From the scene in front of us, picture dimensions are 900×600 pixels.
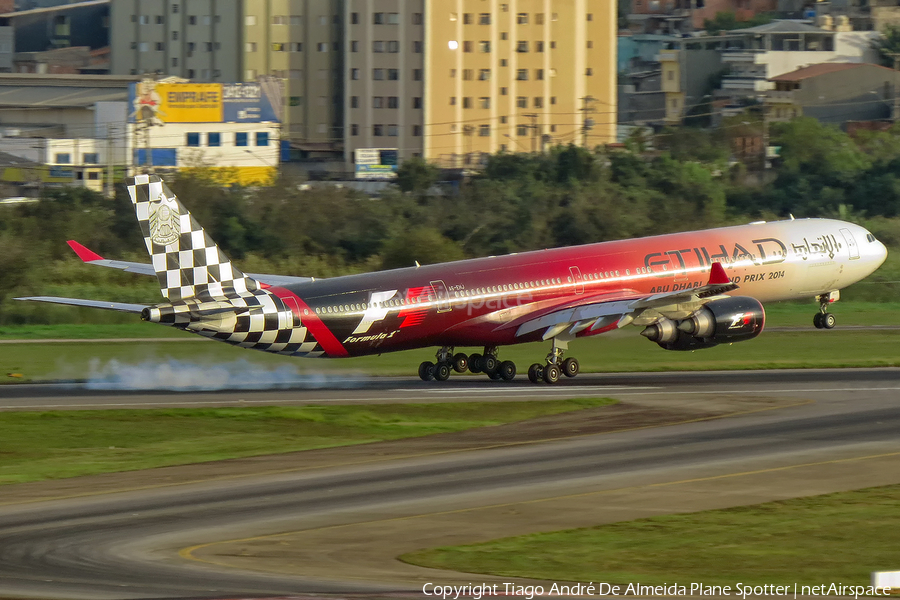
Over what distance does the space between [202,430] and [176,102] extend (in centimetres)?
12547

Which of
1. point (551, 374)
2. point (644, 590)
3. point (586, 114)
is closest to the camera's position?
point (644, 590)

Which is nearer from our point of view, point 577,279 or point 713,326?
point 713,326

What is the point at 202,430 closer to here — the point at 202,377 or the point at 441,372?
the point at 202,377

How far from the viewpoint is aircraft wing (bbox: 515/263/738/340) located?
154 ft

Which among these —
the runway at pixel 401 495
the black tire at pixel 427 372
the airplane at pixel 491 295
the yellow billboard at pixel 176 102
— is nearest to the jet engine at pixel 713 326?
the airplane at pixel 491 295

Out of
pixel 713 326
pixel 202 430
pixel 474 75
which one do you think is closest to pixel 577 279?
pixel 713 326

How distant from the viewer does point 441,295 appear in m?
46.6

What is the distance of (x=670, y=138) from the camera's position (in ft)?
504

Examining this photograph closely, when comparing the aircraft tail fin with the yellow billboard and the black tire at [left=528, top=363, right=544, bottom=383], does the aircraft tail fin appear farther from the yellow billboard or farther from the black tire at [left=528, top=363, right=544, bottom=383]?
the yellow billboard

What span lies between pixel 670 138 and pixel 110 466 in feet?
417

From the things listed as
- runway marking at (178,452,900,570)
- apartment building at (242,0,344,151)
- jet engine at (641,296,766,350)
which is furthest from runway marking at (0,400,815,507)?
apartment building at (242,0,344,151)

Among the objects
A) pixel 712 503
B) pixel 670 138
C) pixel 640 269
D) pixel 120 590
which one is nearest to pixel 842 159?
pixel 670 138

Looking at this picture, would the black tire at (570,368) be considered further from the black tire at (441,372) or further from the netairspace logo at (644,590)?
the netairspace logo at (644,590)

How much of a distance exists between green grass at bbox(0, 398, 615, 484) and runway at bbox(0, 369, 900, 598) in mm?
1572
